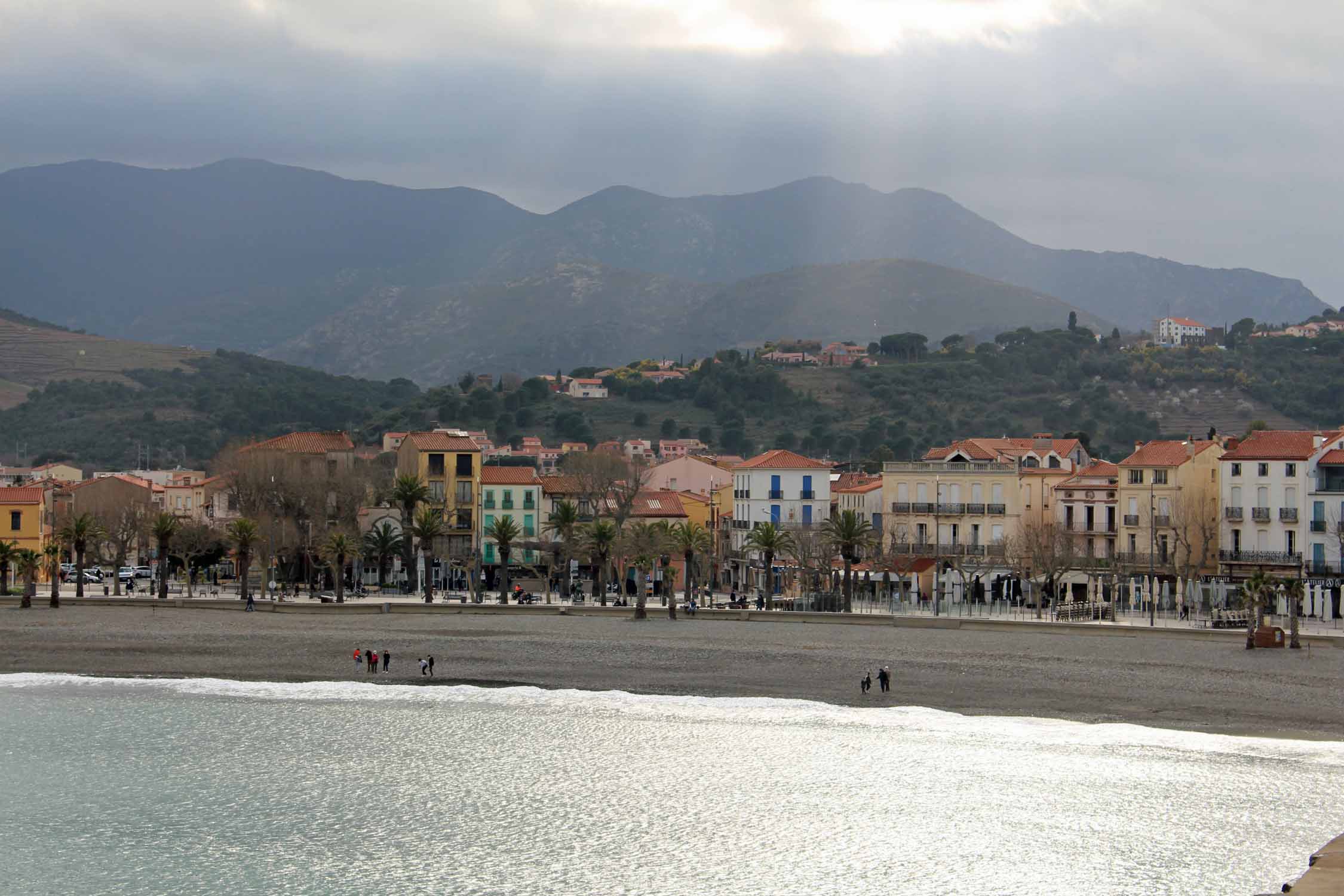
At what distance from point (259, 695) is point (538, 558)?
143ft

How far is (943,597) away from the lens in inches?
3110

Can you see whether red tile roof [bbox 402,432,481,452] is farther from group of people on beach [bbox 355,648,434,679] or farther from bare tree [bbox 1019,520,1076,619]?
group of people on beach [bbox 355,648,434,679]

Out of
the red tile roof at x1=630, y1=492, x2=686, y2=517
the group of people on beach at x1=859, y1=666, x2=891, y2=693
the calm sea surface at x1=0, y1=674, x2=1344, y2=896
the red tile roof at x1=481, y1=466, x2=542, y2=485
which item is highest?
the red tile roof at x1=481, y1=466, x2=542, y2=485

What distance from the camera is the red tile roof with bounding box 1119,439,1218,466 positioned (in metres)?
80.4

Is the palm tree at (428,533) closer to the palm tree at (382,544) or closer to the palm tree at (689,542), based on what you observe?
the palm tree at (382,544)

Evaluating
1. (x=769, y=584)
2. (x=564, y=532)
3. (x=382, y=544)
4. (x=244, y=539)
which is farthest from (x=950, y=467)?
(x=244, y=539)

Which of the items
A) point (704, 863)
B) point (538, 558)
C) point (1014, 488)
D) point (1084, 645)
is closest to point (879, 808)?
point (704, 863)

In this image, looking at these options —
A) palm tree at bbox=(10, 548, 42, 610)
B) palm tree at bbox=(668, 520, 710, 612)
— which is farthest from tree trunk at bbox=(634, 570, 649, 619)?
palm tree at bbox=(10, 548, 42, 610)

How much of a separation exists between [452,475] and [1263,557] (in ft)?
145

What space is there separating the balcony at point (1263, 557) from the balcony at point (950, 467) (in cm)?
1186

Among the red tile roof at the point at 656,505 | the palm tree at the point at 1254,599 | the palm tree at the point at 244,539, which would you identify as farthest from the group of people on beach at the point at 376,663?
the red tile roof at the point at 656,505

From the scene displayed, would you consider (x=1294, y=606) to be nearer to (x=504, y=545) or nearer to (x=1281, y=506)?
(x=1281, y=506)

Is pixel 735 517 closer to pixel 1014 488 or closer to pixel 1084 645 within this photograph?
pixel 1014 488

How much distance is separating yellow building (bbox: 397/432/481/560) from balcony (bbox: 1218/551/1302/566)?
134 ft
